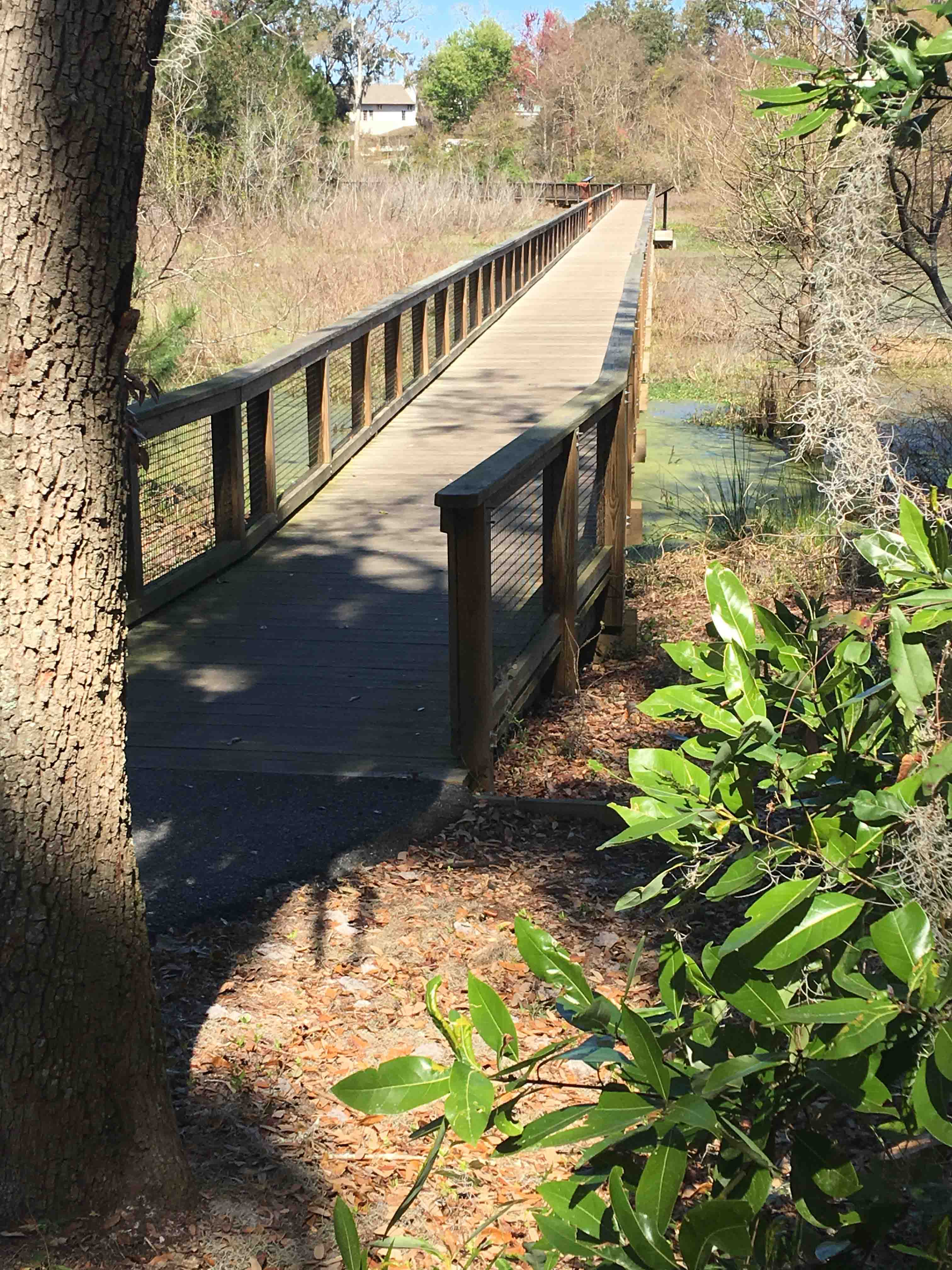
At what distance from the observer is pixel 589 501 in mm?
6398

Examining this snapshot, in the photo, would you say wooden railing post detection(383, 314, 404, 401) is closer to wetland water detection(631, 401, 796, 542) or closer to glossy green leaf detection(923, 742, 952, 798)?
wetland water detection(631, 401, 796, 542)

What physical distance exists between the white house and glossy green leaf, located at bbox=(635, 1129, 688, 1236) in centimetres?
13160

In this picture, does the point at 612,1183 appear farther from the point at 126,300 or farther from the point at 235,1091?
the point at 235,1091

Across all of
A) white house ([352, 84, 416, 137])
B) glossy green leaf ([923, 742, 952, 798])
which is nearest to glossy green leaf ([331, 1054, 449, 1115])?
glossy green leaf ([923, 742, 952, 798])

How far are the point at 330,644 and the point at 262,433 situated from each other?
1820 mm

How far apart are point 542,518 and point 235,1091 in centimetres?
321

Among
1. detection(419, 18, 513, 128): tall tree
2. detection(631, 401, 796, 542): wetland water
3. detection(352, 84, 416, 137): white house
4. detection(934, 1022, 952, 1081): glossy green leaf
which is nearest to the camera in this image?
detection(934, 1022, 952, 1081): glossy green leaf

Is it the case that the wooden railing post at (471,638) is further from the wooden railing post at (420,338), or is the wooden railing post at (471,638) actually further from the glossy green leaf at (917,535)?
the wooden railing post at (420,338)

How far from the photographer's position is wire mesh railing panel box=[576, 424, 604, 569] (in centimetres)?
626

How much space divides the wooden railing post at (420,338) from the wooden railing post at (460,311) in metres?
1.91

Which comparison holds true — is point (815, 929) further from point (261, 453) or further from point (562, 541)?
point (261, 453)

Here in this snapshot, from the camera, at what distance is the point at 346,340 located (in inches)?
326

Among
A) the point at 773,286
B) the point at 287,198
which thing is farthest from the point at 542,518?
the point at 287,198

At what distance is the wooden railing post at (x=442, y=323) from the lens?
12.8 metres
